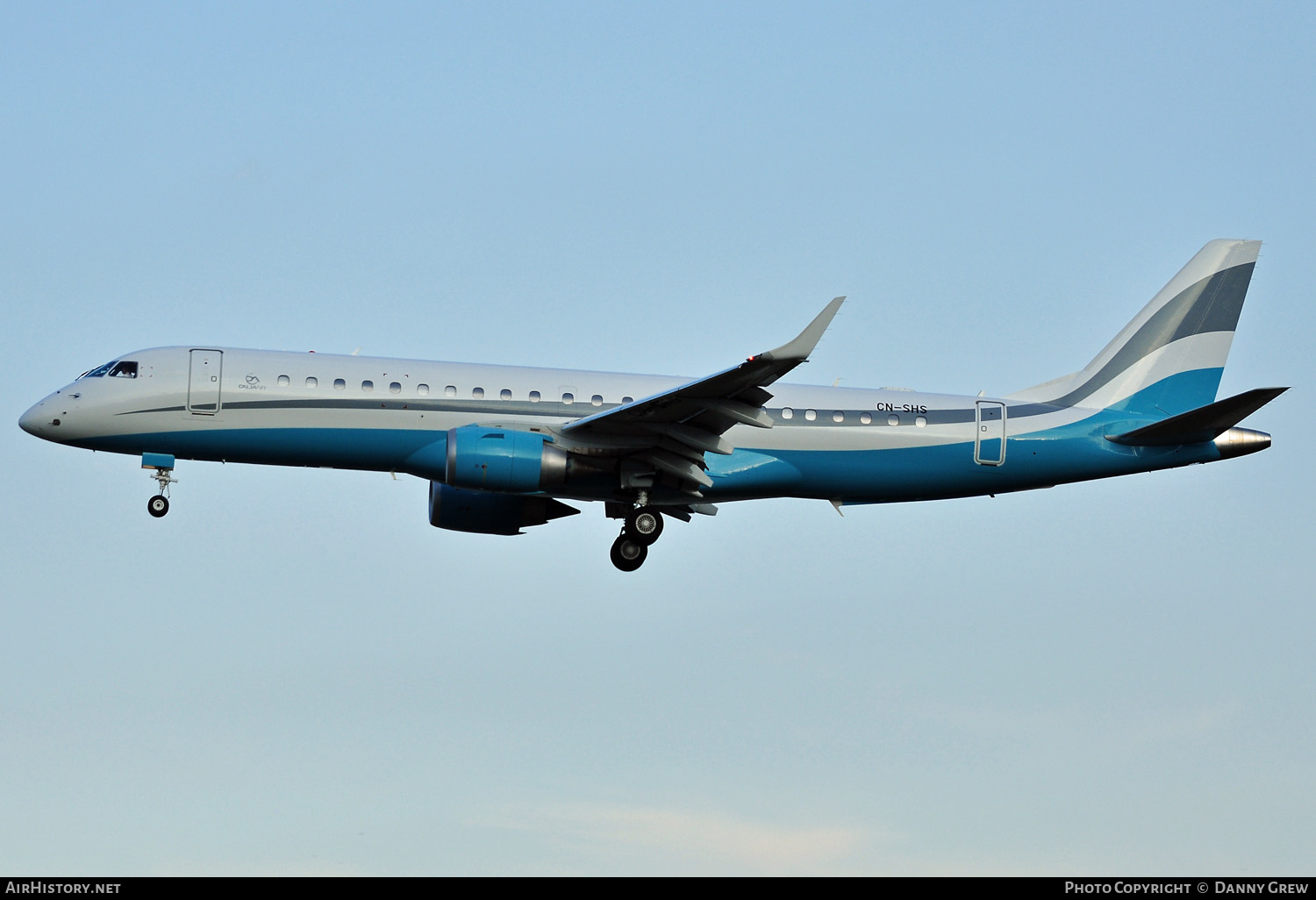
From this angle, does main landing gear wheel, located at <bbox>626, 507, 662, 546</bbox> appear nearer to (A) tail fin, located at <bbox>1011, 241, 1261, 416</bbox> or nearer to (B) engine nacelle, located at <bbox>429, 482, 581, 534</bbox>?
(B) engine nacelle, located at <bbox>429, 482, 581, 534</bbox>

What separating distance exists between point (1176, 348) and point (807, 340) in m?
14.4

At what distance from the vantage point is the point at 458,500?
1458 inches

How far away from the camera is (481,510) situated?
37.1 metres

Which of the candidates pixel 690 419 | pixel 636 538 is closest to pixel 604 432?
pixel 690 419

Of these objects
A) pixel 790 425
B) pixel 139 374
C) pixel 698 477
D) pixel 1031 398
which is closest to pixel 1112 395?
pixel 1031 398

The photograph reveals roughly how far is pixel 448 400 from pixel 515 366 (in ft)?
6.40

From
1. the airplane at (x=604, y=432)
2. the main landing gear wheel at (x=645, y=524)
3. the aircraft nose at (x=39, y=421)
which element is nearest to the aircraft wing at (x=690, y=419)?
the airplane at (x=604, y=432)

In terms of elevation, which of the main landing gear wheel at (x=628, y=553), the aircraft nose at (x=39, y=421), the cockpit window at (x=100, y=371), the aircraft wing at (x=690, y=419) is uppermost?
the cockpit window at (x=100, y=371)

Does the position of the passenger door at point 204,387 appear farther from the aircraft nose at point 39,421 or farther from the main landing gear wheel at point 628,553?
the main landing gear wheel at point 628,553

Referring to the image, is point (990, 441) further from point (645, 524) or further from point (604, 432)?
point (604, 432)

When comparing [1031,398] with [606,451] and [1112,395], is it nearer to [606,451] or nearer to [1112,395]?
[1112,395]

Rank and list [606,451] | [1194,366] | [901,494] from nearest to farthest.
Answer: [606,451] < [901,494] < [1194,366]

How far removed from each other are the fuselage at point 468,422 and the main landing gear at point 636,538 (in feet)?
4.46

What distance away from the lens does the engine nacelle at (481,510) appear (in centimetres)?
3703
